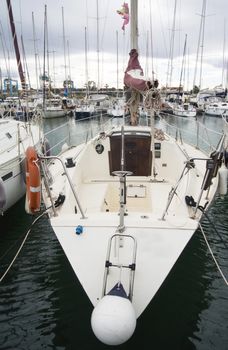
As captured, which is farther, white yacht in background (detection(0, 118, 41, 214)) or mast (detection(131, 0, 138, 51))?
mast (detection(131, 0, 138, 51))

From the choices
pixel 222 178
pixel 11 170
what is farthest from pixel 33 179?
pixel 11 170

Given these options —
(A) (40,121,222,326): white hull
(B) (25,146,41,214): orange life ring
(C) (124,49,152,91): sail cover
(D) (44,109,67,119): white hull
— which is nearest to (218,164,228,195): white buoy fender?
(A) (40,121,222,326): white hull

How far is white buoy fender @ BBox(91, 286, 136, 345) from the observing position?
2732 millimetres

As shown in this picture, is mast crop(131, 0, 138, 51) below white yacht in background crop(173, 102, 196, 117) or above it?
above

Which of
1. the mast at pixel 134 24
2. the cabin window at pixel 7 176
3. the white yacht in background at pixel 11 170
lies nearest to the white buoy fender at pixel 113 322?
the white yacht in background at pixel 11 170

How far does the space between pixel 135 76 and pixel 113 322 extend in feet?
18.9

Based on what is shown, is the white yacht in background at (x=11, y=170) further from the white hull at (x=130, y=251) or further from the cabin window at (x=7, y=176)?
the white hull at (x=130, y=251)

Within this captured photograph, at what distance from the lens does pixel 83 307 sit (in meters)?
4.35

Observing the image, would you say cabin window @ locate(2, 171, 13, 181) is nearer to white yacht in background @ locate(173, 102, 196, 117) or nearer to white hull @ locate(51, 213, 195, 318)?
white hull @ locate(51, 213, 195, 318)

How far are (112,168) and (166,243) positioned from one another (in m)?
4.05

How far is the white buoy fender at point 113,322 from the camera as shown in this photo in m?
2.73

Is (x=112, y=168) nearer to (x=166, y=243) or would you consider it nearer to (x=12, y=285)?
(x=12, y=285)

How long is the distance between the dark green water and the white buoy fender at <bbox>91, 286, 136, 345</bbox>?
104 centimetres

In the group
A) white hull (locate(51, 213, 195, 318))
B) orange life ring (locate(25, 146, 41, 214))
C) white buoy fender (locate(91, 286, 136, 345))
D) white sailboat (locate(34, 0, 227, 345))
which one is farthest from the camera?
orange life ring (locate(25, 146, 41, 214))
